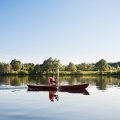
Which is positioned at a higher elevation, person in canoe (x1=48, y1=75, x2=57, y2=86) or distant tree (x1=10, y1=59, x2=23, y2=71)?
distant tree (x1=10, y1=59, x2=23, y2=71)

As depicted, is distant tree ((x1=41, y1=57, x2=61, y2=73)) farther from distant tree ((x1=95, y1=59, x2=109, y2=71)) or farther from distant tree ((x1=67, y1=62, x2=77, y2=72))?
distant tree ((x1=95, y1=59, x2=109, y2=71))

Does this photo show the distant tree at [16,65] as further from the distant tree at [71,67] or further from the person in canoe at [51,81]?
the person in canoe at [51,81]

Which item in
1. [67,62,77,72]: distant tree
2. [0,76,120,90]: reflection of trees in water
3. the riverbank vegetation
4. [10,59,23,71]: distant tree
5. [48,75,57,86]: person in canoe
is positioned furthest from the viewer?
[10,59,23,71]: distant tree

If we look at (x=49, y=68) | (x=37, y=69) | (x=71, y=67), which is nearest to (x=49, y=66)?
(x=49, y=68)

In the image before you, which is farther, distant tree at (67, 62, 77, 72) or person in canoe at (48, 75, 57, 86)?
distant tree at (67, 62, 77, 72)

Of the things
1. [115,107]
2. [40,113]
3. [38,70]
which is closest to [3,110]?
[40,113]

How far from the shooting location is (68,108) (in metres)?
29.6

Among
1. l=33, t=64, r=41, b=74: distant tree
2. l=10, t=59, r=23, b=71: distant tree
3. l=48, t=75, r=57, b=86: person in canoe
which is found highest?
l=10, t=59, r=23, b=71: distant tree

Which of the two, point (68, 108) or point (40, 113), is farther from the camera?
point (68, 108)

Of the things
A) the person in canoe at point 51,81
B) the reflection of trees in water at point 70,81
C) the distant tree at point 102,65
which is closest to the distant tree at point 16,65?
the distant tree at point 102,65

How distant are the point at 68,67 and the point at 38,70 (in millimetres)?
22702

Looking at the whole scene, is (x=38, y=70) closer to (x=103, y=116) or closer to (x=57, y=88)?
(x=57, y=88)

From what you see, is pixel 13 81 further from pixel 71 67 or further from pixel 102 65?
pixel 71 67

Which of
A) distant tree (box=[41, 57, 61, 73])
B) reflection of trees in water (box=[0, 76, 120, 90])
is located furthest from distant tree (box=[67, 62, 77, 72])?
reflection of trees in water (box=[0, 76, 120, 90])
